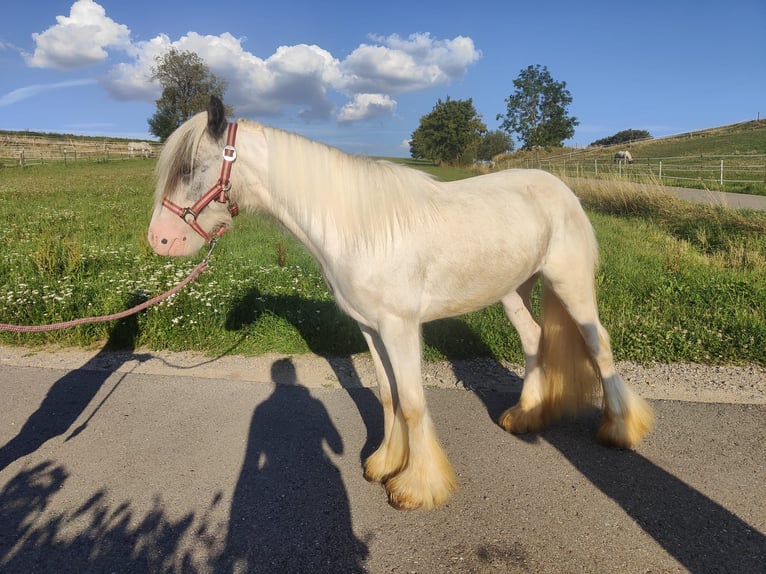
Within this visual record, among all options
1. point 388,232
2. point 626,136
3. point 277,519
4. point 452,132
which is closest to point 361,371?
point 277,519

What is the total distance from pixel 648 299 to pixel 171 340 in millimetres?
5534

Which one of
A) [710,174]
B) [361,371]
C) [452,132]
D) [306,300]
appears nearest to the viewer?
[361,371]

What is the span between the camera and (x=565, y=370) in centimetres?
358

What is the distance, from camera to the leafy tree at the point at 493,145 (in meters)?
72.9

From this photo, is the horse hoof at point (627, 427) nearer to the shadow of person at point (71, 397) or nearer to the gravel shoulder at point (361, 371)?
the gravel shoulder at point (361, 371)

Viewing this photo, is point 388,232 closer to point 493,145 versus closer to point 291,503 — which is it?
point 291,503

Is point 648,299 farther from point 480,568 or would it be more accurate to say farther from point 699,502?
point 480,568

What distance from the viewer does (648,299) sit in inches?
224

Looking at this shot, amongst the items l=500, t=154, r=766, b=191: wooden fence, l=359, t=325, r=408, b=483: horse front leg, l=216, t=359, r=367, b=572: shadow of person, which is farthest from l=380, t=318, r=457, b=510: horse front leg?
l=500, t=154, r=766, b=191: wooden fence

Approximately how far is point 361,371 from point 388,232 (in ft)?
7.25

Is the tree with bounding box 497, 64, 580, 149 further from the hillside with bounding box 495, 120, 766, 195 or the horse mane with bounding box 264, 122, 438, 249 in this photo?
the horse mane with bounding box 264, 122, 438, 249

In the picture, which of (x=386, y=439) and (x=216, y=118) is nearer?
(x=216, y=118)

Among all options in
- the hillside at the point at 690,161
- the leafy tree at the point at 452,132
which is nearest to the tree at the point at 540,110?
the hillside at the point at 690,161

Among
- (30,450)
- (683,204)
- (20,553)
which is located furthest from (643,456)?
(683,204)
